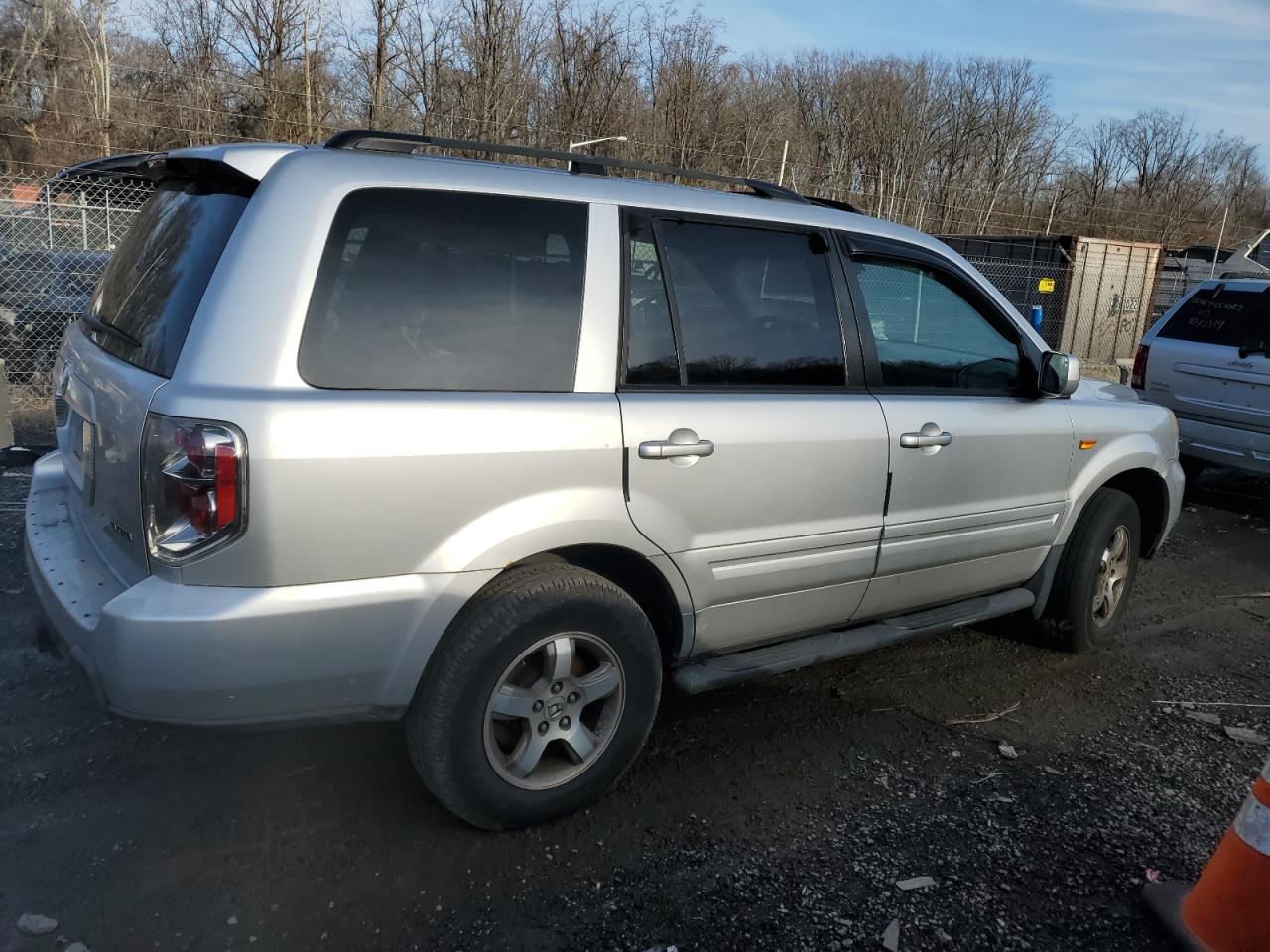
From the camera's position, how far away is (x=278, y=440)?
7.77 ft

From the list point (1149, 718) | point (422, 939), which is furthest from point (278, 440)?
point (1149, 718)

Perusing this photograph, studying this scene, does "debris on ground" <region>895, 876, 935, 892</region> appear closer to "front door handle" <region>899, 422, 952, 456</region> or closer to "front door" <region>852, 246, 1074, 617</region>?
"front door" <region>852, 246, 1074, 617</region>

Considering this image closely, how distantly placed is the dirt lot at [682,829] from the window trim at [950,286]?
129 centimetres

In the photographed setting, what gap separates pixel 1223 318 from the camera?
7801 mm

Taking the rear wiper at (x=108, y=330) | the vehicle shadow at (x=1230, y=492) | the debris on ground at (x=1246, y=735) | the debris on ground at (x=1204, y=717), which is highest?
the rear wiper at (x=108, y=330)

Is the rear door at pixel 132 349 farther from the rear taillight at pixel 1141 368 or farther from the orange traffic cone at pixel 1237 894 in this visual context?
the rear taillight at pixel 1141 368

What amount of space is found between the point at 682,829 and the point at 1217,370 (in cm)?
656

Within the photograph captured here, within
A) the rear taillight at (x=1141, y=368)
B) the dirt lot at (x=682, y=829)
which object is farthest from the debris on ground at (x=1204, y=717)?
the rear taillight at (x=1141, y=368)

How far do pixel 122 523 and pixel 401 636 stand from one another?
789mm

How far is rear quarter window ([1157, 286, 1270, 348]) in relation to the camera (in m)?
7.55

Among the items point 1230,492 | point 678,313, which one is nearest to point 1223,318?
point 1230,492

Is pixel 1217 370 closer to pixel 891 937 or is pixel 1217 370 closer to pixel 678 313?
pixel 678 313

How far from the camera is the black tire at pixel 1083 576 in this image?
4.47 m

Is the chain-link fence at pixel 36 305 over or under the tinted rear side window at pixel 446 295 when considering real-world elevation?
under
